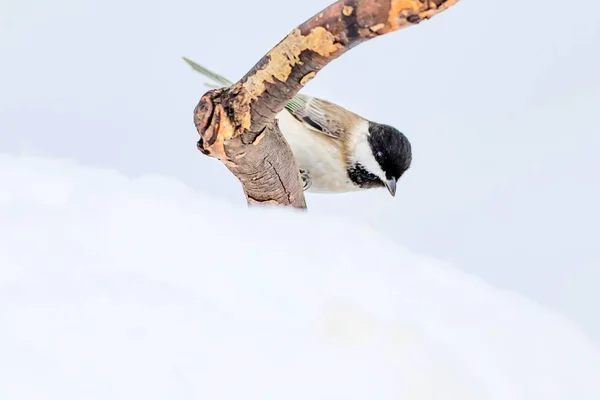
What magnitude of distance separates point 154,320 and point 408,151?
123 cm

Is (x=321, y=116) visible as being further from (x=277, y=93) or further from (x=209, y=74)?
(x=277, y=93)

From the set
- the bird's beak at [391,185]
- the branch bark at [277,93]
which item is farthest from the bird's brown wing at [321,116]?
the branch bark at [277,93]

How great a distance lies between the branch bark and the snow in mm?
167

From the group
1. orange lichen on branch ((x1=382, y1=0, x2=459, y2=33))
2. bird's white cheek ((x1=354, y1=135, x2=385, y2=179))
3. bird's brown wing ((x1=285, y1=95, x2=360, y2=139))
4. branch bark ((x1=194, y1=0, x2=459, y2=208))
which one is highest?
orange lichen on branch ((x1=382, y1=0, x2=459, y2=33))

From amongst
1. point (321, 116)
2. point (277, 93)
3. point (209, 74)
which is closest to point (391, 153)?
point (321, 116)

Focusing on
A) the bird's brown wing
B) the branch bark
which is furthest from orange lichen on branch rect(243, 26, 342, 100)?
the bird's brown wing

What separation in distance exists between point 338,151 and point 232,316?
45.9 inches

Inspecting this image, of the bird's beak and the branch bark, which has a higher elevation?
the branch bark

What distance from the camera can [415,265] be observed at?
726 millimetres

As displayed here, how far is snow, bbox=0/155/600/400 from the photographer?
559mm

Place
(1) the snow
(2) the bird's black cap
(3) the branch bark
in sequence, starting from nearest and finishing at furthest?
1. (1) the snow
2. (3) the branch bark
3. (2) the bird's black cap

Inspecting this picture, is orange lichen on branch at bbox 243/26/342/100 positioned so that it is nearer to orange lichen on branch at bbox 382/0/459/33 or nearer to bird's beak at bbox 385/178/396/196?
orange lichen on branch at bbox 382/0/459/33

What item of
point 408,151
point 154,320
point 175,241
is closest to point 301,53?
point 175,241

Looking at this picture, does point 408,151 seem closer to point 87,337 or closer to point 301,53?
point 301,53
